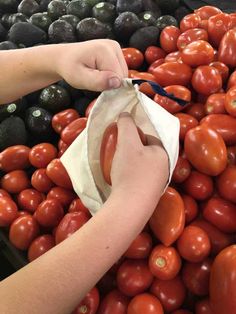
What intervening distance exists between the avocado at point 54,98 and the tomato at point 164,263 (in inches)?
30.1

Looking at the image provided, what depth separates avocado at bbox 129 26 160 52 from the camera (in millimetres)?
1597

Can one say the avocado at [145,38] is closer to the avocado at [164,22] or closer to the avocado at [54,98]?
the avocado at [164,22]

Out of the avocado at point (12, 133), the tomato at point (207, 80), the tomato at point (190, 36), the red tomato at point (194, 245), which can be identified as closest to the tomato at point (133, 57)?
the tomato at point (190, 36)

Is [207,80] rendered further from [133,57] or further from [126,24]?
[126,24]

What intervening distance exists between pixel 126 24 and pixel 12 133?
2.33 feet

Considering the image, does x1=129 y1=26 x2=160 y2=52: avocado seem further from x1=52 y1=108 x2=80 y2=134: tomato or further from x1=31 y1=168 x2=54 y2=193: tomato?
x1=31 y1=168 x2=54 y2=193: tomato

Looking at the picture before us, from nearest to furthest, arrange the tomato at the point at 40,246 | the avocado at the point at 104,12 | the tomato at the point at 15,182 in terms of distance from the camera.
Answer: the tomato at the point at 40,246
the tomato at the point at 15,182
the avocado at the point at 104,12

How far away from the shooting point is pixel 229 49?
1.26 m

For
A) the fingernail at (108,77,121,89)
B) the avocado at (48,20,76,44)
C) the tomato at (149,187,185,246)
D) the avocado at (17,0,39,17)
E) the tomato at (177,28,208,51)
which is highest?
the fingernail at (108,77,121,89)

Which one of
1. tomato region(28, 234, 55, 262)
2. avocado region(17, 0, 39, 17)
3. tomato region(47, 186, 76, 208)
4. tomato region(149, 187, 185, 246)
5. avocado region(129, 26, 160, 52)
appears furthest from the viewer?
avocado region(17, 0, 39, 17)

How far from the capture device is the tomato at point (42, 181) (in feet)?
3.88

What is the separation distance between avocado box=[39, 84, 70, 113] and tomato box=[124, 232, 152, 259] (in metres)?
0.71

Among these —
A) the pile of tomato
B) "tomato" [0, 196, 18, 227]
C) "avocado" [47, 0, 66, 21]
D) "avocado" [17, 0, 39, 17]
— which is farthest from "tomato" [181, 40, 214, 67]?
"avocado" [17, 0, 39, 17]

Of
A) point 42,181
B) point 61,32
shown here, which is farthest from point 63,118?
point 61,32
